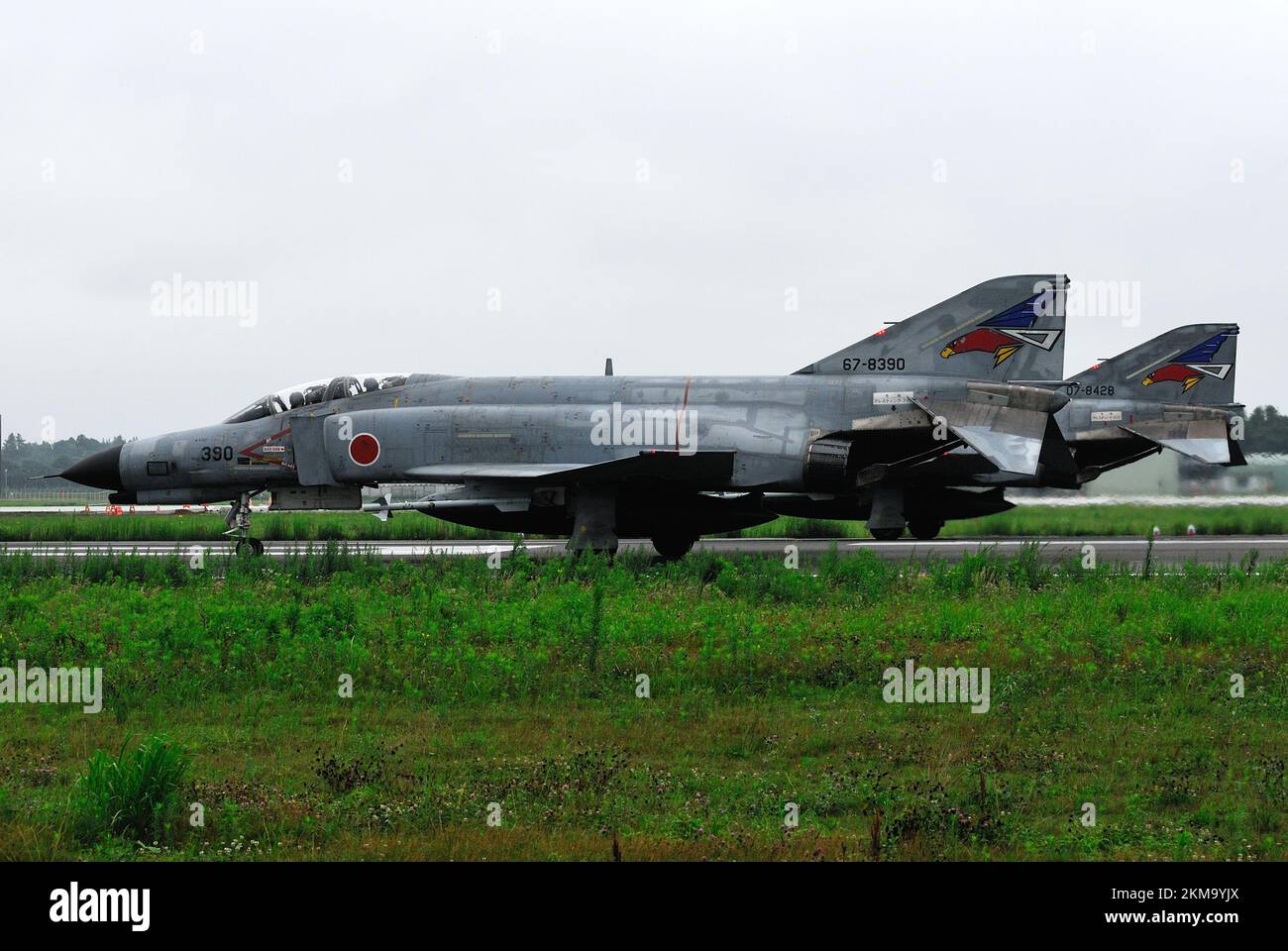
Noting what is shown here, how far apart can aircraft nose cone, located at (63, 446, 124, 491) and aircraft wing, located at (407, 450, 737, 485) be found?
234 inches

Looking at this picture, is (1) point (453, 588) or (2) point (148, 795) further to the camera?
(1) point (453, 588)

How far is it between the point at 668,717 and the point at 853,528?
22.7 metres

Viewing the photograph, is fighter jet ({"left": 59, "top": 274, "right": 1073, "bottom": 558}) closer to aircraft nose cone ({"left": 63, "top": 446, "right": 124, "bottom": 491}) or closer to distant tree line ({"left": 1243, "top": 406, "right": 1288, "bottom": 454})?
aircraft nose cone ({"left": 63, "top": 446, "right": 124, "bottom": 491})

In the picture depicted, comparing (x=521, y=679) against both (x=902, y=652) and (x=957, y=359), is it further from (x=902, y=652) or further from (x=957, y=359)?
(x=957, y=359)

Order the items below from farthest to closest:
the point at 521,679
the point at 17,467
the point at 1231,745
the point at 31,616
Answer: the point at 17,467 < the point at 31,616 < the point at 521,679 < the point at 1231,745

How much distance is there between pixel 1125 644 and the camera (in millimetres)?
10172

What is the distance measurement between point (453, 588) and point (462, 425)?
576 centimetres

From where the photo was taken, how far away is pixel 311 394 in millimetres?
19594

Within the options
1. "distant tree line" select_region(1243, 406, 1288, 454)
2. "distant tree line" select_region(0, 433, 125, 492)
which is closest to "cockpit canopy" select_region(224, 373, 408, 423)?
"distant tree line" select_region(1243, 406, 1288, 454)

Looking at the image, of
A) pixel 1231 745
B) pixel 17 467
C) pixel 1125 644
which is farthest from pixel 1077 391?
pixel 17 467

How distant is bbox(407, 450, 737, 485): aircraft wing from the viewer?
56.1 ft

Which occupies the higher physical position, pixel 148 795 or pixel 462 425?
pixel 462 425

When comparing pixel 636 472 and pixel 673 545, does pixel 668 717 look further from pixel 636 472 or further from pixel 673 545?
pixel 673 545

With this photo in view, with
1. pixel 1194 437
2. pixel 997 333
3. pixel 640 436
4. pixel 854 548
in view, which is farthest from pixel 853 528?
pixel 640 436
